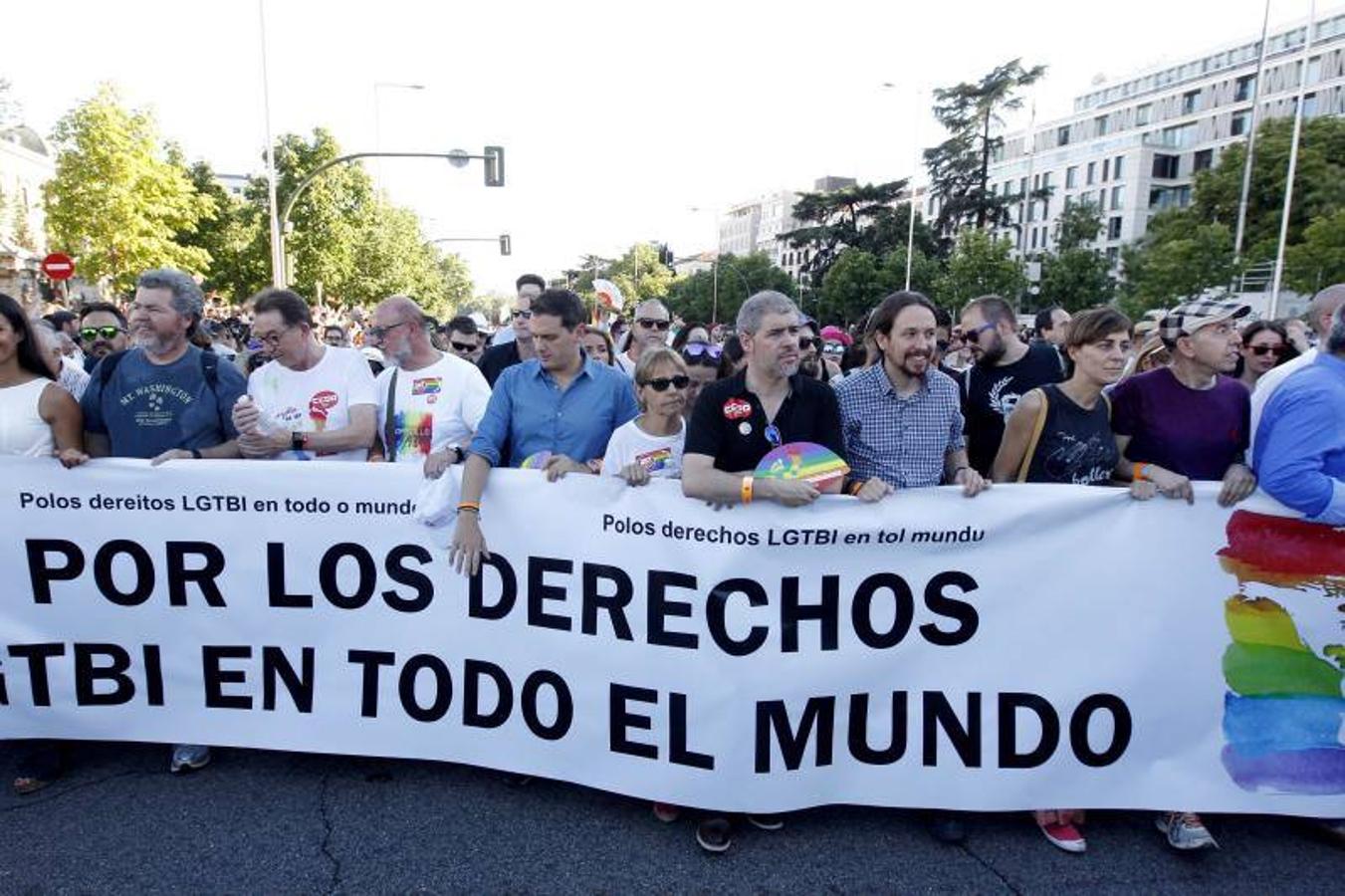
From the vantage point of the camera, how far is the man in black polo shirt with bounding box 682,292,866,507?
316 cm

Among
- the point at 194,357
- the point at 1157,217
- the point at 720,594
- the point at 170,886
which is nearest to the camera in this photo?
the point at 170,886

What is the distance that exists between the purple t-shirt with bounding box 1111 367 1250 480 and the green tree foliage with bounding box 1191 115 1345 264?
3975 cm

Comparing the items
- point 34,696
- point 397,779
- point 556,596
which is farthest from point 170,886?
point 556,596

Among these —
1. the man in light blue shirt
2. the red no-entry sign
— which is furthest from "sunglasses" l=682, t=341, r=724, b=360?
the red no-entry sign

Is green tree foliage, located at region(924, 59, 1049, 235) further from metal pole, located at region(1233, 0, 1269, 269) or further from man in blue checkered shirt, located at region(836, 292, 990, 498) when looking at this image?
man in blue checkered shirt, located at region(836, 292, 990, 498)

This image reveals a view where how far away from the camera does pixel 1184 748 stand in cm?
318

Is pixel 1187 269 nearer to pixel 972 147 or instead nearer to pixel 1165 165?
pixel 972 147

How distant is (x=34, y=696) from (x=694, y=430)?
2.84 m

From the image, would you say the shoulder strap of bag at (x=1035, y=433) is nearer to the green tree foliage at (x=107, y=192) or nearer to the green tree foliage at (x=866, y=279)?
the green tree foliage at (x=107, y=192)

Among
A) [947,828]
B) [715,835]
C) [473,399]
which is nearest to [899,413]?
[947,828]

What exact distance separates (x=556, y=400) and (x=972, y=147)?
217 feet

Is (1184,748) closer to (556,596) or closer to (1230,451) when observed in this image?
(1230,451)

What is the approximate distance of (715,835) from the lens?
3.05 metres

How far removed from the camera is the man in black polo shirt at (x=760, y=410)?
3158 mm
